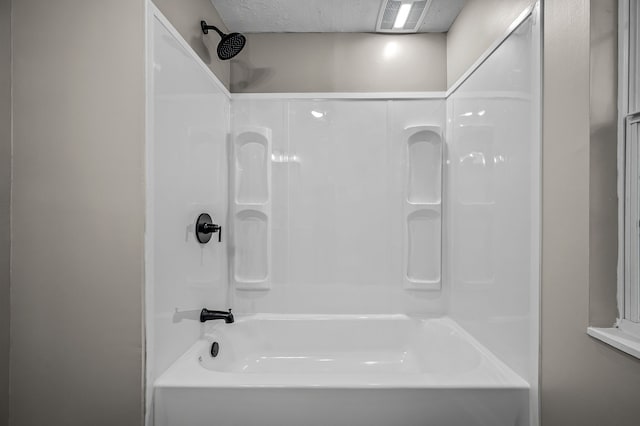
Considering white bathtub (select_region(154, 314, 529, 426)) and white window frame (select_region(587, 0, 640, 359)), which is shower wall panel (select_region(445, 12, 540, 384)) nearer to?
white bathtub (select_region(154, 314, 529, 426))

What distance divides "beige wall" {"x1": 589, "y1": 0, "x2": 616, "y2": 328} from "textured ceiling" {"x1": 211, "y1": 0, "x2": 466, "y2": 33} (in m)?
1.30

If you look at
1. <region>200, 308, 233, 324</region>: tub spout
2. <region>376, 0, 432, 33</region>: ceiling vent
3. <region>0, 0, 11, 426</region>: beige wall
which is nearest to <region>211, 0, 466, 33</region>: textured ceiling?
<region>376, 0, 432, 33</region>: ceiling vent

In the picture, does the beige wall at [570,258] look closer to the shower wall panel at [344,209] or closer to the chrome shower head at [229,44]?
the shower wall panel at [344,209]

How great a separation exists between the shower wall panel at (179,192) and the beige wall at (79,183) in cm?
10

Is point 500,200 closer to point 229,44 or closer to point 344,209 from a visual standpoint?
point 344,209

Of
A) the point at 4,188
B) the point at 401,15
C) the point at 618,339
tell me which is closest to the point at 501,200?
the point at 618,339

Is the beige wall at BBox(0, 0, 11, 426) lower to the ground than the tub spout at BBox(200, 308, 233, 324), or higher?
higher

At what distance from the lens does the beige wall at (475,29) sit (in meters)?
1.64

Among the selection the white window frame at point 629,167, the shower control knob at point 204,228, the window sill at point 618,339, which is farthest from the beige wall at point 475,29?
the shower control knob at point 204,228

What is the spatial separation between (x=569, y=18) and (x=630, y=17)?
169 millimetres

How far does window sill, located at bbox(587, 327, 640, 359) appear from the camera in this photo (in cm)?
96

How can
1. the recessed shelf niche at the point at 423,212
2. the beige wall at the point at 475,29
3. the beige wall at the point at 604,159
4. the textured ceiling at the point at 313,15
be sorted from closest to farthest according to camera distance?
Result: the beige wall at the point at 604,159, the beige wall at the point at 475,29, the textured ceiling at the point at 313,15, the recessed shelf niche at the point at 423,212

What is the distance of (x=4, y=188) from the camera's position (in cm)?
138

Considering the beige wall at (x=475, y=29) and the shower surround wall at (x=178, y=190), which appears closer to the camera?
the shower surround wall at (x=178, y=190)
